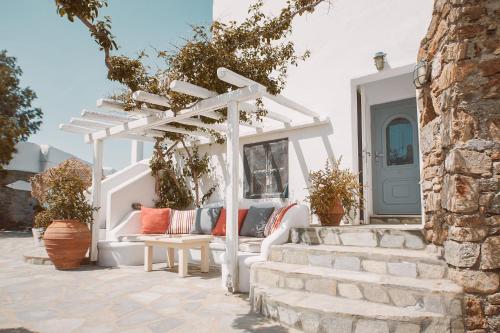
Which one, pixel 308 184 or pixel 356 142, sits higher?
pixel 356 142

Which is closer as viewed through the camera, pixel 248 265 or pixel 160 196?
pixel 248 265

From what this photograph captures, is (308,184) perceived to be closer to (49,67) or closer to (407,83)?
(407,83)

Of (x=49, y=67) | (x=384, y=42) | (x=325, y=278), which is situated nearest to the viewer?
(x=325, y=278)

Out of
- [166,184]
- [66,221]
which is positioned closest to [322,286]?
[66,221]

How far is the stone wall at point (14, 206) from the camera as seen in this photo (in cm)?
1357

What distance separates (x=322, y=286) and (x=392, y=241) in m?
1.05

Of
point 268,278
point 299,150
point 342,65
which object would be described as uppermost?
point 342,65

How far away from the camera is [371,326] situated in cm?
280

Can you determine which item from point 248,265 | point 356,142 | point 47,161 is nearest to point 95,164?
point 248,265

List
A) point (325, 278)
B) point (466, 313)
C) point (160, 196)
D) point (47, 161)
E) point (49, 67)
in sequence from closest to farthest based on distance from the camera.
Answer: point (466, 313)
point (325, 278)
point (160, 196)
point (49, 67)
point (47, 161)

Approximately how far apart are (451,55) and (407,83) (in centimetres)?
380

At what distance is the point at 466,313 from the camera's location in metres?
2.79

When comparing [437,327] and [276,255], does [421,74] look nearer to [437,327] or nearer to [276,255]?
[437,327]

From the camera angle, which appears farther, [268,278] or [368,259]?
[268,278]
